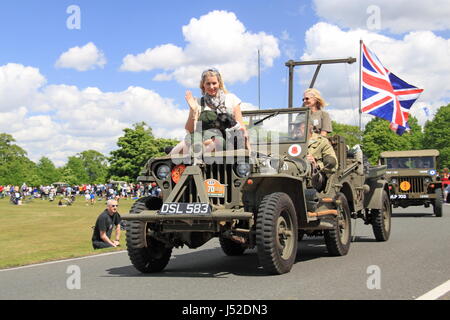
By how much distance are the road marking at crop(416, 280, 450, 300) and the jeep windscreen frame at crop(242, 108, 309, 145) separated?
3759 mm

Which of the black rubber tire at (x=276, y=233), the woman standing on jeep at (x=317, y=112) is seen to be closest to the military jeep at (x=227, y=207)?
the black rubber tire at (x=276, y=233)

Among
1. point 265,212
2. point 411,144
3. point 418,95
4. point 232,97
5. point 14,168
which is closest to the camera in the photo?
point 265,212

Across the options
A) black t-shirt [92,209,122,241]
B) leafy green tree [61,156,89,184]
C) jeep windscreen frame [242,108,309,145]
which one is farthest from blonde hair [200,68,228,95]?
leafy green tree [61,156,89,184]

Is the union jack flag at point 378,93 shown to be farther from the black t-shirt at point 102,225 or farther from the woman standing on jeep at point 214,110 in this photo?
the woman standing on jeep at point 214,110

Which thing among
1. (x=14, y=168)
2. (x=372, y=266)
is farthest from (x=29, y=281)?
(x=14, y=168)

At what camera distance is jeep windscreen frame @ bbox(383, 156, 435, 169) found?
2483 centimetres

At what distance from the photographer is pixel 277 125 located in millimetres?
10414

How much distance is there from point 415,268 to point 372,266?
0.57m

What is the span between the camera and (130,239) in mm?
7977

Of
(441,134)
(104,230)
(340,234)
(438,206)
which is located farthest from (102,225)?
(441,134)

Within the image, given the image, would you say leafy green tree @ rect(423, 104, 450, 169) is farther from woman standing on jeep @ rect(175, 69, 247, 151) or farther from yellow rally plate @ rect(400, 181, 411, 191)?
woman standing on jeep @ rect(175, 69, 247, 151)

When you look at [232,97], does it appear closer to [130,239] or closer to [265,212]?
[265,212]

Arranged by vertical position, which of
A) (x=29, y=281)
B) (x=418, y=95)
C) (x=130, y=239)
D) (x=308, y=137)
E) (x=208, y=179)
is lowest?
(x=29, y=281)

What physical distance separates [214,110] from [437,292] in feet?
11.6
